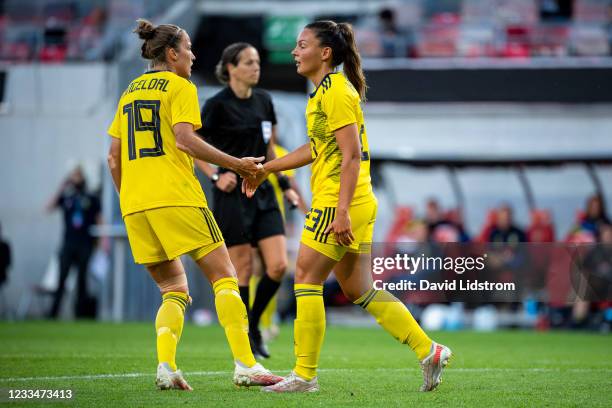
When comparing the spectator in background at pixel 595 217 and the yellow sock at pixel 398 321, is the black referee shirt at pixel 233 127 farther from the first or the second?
the spectator in background at pixel 595 217

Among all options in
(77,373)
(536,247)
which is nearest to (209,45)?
(536,247)

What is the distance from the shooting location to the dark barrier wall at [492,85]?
1816 centimetres

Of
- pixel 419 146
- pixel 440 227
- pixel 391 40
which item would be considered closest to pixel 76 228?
pixel 419 146

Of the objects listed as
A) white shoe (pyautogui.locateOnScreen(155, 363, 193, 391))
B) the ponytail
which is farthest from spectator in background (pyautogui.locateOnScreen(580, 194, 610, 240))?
white shoe (pyautogui.locateOnScreen(155, 363, 193, 391))

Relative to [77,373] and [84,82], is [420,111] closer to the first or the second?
[84,82]

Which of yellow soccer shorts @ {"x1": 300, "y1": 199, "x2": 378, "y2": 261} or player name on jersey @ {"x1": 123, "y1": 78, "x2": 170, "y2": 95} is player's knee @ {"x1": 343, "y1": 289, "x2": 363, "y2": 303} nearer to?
yellow soccer shorts @ {"x1": 300, "y1": 199, "x2": 378, "y2": 261}

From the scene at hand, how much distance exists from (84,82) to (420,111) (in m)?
5.93

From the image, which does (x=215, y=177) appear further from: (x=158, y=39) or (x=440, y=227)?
(x=440, y=227)

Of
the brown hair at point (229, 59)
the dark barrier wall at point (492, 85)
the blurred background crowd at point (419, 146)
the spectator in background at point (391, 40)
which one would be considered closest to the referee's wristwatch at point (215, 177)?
the brown hair at point (229, 59)

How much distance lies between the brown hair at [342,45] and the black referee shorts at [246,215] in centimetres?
250

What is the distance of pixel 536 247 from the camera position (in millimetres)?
14914

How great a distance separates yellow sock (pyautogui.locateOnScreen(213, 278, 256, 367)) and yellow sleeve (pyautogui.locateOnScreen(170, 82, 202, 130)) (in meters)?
0.94

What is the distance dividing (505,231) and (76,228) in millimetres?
6543

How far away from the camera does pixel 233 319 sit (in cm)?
674
